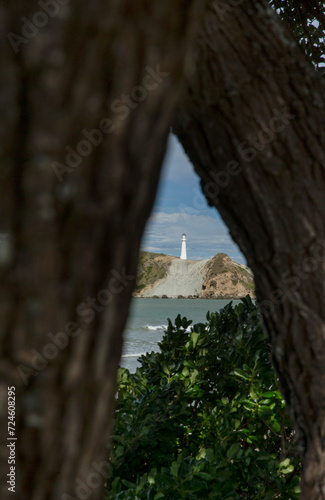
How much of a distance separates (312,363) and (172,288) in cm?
9660

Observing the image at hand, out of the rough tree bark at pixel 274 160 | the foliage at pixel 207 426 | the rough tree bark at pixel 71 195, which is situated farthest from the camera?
the foliage at pixel 207 426

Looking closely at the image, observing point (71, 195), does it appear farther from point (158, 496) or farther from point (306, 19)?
point (306, 19)

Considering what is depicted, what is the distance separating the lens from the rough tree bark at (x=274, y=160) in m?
1.89

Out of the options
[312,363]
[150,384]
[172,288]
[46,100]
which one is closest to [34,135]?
[46,100]

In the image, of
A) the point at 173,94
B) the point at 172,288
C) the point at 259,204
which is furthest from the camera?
the point at 172,288

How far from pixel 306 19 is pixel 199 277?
86.0 m

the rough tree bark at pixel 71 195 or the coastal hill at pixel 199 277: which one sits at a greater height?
the rough tree bark at pixel 71 195

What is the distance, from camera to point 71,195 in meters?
0.83

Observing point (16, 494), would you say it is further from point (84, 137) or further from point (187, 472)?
point (187, 472)

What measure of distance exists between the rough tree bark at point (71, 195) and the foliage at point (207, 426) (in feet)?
6.78

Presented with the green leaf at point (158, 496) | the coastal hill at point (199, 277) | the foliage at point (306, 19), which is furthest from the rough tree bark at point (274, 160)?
the coastal hill at point (199, 277)

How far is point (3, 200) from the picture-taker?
0.81 metres

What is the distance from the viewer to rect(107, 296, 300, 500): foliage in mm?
2849

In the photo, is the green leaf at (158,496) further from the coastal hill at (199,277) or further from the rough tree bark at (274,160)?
the coastal hill at (199,277)
